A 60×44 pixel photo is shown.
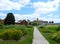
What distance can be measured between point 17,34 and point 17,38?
50 centimetres

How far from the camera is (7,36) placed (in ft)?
70.4

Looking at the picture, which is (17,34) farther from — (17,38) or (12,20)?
(12,20)

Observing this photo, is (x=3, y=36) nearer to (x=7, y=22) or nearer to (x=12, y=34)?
(x=12, y=34)

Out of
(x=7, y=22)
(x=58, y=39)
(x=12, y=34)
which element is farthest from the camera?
(x=7, y=22)

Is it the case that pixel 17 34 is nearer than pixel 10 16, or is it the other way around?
pixel 17 34

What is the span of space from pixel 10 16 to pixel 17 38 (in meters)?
71.6

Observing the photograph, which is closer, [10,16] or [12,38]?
[12,38]

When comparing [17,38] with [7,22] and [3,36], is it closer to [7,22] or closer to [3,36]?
[3,36]

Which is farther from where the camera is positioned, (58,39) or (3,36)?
(3,36)

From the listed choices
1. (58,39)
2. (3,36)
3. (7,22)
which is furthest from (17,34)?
(7,22)

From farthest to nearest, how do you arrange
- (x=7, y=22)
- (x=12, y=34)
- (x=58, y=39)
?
(x=7, y=22) < (x=12, y=34) < (x=58, y=39)

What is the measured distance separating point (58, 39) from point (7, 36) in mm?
6205

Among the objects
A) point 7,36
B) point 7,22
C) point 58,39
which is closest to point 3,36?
point 7,36

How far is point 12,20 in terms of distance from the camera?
91.1m
